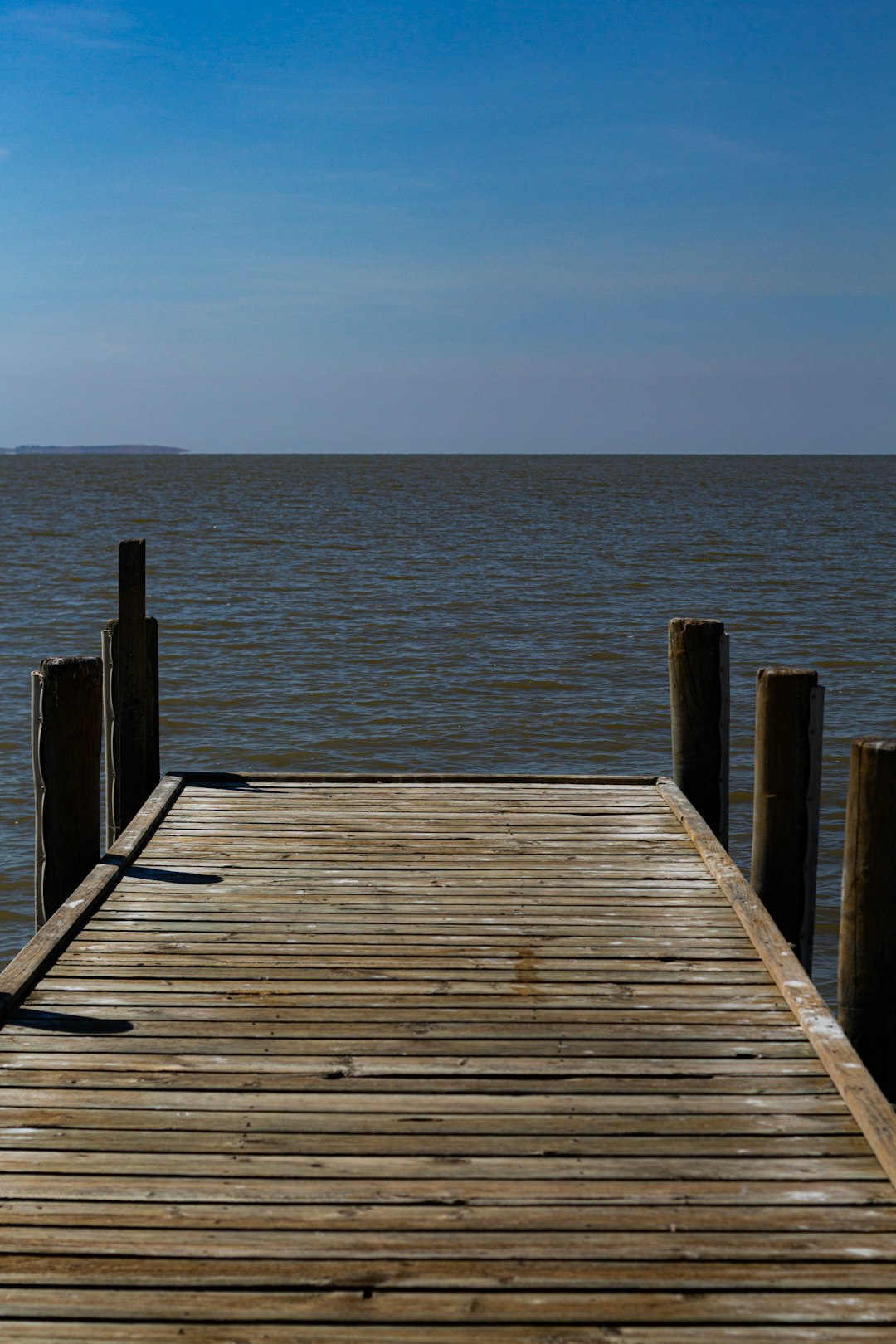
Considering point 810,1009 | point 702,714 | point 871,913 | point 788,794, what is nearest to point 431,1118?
point 810,1009

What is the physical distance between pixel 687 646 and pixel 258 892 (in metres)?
2.70

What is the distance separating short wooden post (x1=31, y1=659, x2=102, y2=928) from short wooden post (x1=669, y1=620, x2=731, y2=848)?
303 cm

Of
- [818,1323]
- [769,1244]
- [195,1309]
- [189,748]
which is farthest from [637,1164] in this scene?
[189,748]

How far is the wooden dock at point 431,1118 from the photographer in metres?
3.22

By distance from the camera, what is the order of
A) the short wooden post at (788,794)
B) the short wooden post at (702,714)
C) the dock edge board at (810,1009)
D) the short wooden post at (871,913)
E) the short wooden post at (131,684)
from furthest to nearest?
the short wooden post at (131,684) < the short wooden post at (702,714) < the short wooden post at (788,794) < the short wooden post at (871,913) < the dock edge board at (810,1009)

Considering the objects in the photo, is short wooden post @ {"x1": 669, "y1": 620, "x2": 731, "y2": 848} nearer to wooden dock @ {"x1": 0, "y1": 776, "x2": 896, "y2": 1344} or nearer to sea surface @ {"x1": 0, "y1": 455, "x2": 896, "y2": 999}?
wooden dock @ {"x1": 0, "y1": 776, "x2": 896, "y2": 1344}

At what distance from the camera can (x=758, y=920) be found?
5.64m

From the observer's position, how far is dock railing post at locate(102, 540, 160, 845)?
298 inches

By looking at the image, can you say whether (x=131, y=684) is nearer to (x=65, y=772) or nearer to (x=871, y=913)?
(x=65, y=772)

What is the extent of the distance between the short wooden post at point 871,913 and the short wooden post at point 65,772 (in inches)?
135

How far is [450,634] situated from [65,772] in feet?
→ 52.1

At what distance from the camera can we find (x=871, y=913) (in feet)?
17.1

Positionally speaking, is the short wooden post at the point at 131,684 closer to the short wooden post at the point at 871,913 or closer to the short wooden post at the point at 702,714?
the short wooden post at the point at 702,714

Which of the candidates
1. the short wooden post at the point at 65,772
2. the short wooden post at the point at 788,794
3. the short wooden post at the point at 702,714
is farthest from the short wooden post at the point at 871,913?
the short wooden post at the point at 65,772
